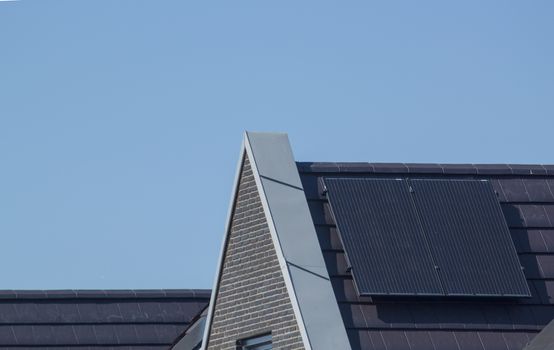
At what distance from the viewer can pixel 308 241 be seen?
58.4 feet

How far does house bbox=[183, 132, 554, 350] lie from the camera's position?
17.4 meters

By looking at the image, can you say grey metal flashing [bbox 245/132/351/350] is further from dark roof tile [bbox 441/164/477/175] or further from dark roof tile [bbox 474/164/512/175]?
dark roof tile [bbox 474/164/512/175]

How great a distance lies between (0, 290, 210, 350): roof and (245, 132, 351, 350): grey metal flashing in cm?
840

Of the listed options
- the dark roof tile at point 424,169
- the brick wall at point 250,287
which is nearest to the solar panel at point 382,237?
the dark roof tile at point 424,169

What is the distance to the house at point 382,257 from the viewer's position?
57.0ft

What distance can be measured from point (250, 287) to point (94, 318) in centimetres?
911

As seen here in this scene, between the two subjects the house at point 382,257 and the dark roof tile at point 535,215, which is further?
the dark roof tile at point 535,215

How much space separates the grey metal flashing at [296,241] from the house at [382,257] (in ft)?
0.04

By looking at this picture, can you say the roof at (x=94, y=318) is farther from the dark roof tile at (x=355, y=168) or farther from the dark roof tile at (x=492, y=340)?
the dark roof tile at (x=492, y=340)

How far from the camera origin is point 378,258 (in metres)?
17.8

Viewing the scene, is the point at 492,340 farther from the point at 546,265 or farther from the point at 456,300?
the point at 546,265

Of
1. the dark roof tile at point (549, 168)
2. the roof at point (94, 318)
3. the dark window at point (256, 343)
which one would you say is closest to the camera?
the dark window at point (256, 343)

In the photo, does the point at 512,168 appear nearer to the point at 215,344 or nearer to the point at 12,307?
the point at 215,344

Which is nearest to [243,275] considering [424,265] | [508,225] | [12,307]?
[424,265]
